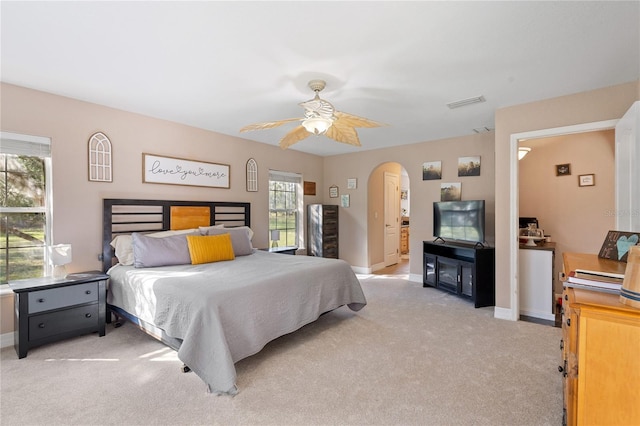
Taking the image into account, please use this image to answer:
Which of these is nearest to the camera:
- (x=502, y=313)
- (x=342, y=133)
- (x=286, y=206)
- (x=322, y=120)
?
(x=322, y=120)

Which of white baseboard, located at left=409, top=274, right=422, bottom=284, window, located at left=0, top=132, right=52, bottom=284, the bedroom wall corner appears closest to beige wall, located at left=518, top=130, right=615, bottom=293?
white baseboard, located at left=409, top=274, right=422, bottom=284

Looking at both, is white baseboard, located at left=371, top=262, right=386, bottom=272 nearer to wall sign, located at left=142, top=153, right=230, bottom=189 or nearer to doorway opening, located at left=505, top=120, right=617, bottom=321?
doorway opening, located at left=505, top=120, right=617, bottom=321

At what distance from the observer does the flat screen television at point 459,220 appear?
4.27 metres

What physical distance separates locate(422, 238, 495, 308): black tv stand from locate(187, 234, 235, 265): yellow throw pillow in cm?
311

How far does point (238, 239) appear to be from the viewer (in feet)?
13.3

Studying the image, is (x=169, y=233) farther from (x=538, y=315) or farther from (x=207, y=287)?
(x=538, y=315)

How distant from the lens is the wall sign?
3854 mm

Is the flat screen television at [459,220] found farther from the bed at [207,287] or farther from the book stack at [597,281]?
the book stack at [597,281]

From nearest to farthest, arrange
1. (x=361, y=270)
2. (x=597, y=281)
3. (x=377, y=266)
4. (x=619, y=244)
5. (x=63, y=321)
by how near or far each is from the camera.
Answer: (x=597, y=281)
(x=619, y=244)
(x=63, y=321)
(x=361, y=270)
(x=377, y=266)

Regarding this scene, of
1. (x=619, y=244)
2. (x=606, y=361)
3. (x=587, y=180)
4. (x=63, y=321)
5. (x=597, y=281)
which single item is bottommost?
(x=63, y=321)

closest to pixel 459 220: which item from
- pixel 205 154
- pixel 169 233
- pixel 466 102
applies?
pixel 466 102

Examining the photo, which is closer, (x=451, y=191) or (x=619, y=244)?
(x=619, y=244)

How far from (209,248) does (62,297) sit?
138 centimetres

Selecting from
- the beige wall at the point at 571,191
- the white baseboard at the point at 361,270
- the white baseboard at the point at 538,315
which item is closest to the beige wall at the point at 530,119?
the white baseboard at the point at 538,315
